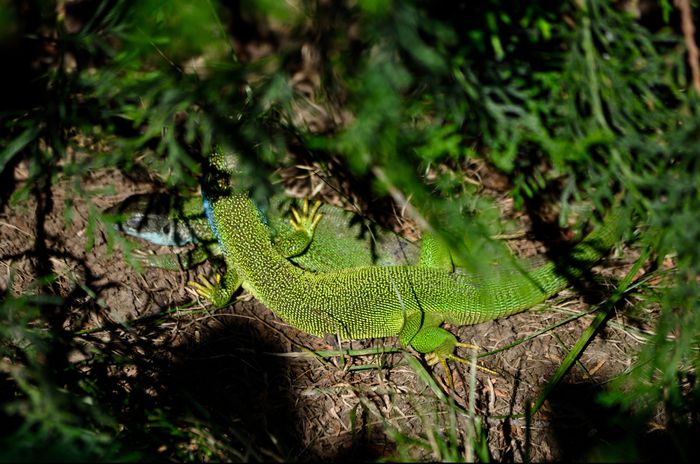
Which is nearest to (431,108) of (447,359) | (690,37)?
(690,37)

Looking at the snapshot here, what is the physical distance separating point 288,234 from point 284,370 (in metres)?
1.01

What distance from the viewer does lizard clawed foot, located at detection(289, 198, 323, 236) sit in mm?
3857

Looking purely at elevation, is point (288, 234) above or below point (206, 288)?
above

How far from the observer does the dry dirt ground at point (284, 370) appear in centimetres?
Result: 298

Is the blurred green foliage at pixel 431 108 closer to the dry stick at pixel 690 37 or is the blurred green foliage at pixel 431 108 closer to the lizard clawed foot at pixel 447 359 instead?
the dry stick at pixel 690 37

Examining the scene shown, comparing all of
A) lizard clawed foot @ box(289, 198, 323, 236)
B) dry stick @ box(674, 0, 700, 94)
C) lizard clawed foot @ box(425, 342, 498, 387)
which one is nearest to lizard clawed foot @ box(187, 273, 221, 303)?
lizard clawed foot @ box(289, 198, 323, 236)

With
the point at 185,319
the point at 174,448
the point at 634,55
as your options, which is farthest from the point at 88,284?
the point at 634,55

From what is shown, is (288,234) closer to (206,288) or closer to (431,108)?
(206,288)

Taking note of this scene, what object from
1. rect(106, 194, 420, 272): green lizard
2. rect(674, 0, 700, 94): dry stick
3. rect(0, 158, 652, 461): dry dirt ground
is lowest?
rect(0, 158, 652, 461): dry dirt ground

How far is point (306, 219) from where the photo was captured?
3.88m

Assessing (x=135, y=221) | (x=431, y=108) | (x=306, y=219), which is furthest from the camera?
(x=306, y=219)

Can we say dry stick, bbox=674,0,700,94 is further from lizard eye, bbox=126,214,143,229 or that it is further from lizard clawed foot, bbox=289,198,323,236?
lizard eye, bbox=126,214,143,229

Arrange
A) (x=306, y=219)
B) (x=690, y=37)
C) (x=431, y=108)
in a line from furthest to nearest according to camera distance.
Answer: (x=306, y=219), (x=431, y=108), (x=690, y=37)

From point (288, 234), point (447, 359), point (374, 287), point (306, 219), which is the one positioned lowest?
point (447, 359)
